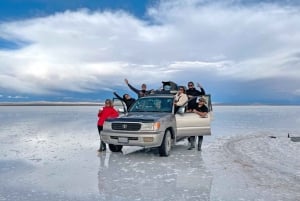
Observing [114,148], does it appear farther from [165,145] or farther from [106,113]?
[165,145]

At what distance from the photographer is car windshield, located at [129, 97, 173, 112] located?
11.2 meters

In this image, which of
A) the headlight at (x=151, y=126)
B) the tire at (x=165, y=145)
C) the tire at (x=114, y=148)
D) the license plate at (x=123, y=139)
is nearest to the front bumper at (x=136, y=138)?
the license plate at (x=123, y=139)

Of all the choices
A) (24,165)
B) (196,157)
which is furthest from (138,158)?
(24,165)

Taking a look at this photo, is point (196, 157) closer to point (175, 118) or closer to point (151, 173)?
point (175, 118)

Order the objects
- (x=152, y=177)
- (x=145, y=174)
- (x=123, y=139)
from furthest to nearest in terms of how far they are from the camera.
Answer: (x=123, y=139), (x=145, y=174), (x=152, y=177)

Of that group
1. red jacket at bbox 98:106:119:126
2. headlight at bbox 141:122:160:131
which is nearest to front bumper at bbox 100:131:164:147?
headlight at bbox 141:122:160:131

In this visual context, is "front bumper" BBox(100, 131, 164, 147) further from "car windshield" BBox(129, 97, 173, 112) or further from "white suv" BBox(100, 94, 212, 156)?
"car windshield" BBox(129, 97, 173, 112)

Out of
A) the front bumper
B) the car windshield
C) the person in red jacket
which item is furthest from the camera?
the person in red jacket

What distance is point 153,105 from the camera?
37.5ft

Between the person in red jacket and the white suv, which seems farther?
the person in red jacket

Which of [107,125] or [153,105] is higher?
[153,105]

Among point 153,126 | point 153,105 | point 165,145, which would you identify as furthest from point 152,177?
point 153,105

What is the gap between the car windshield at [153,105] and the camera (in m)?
11.2

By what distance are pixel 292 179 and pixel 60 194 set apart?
5064 mm
